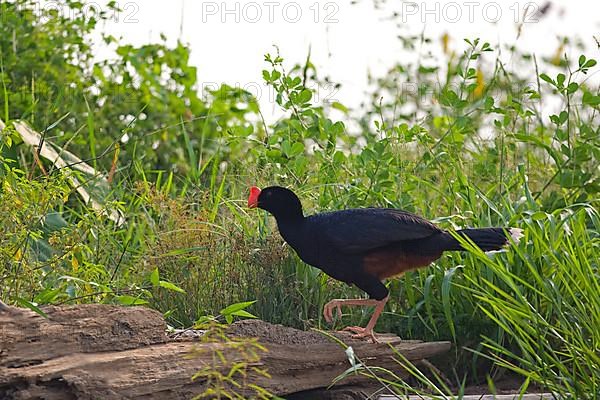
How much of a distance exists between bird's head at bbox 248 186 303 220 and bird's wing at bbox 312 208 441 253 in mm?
157

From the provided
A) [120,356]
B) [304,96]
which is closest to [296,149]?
[304,96]

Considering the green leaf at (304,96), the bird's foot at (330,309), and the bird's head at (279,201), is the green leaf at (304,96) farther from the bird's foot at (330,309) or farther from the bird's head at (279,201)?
the bird's foot at (330,309)

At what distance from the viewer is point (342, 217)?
170 inches

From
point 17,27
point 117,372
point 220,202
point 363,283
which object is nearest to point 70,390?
point 117,372

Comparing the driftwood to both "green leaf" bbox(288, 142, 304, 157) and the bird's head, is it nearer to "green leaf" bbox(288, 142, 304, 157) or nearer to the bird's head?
the bird's head

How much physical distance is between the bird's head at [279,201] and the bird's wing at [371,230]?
0.16m

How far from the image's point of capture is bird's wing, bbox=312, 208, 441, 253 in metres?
4.22

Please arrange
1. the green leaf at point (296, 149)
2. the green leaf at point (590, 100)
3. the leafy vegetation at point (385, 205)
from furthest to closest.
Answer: the green leaf at point (590, 100) → the green leaf at point (296, 149) → the leafy vegetation at point (385, 205)

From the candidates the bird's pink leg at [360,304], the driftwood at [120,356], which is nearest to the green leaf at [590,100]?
the bird's pink leg at [360,304]

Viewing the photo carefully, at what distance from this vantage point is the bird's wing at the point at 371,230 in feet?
13.9

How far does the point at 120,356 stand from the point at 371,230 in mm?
1277

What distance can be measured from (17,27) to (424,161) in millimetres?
3844

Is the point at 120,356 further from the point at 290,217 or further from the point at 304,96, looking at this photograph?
the point at 304,96

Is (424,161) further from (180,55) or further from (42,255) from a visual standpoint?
(180,55)
